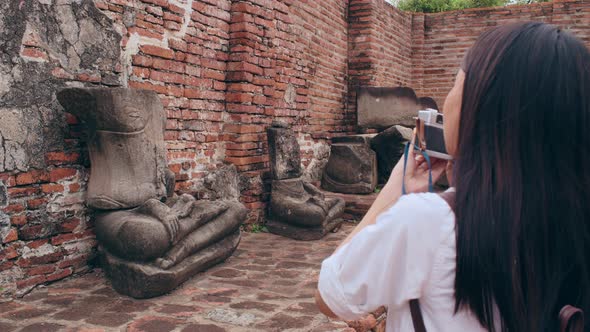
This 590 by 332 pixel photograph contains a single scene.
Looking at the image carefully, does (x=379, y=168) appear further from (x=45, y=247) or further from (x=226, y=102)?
(x=45, y=247)

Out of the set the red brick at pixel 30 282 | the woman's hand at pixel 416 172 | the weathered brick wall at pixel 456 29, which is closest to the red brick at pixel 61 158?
the red brick at pixel 30 282

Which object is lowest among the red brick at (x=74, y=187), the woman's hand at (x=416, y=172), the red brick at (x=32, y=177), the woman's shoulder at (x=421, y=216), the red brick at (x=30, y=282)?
the red brick at (x=30, y=282)

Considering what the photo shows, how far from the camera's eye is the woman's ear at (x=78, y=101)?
131 inches

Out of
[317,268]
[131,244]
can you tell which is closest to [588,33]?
[317,268]

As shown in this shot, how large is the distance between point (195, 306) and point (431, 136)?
251cm

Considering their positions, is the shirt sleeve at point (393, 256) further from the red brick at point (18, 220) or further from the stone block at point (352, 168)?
the stone block at point (352, 168)

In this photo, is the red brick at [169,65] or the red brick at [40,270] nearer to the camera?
the red brick at [40,270]

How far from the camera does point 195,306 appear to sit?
319 centimetres

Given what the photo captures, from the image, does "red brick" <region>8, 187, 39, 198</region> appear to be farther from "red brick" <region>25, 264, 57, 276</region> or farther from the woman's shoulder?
the woman's shoulder

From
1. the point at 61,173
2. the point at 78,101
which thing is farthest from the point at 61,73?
the point at 61,173

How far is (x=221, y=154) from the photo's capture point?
533 centimetres

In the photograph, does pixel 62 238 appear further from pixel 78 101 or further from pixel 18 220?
pixel 78 101

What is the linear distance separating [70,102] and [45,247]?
101 centimetres

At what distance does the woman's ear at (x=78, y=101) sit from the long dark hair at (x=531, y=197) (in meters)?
3.04
